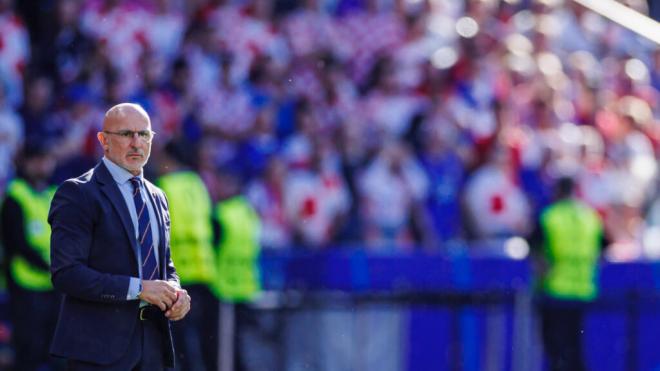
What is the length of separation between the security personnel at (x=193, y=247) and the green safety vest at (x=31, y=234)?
1016 mm

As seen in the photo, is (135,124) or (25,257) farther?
(25,257)

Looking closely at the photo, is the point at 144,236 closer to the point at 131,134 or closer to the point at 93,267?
the point at 93,267

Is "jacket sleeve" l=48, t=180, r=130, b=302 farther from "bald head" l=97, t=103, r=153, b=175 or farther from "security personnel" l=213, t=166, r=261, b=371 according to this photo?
"security personnel" l=213, t=166, r=261, b=371

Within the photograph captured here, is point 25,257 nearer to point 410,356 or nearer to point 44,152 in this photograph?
point 44,152

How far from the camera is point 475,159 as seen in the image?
47.9 feet

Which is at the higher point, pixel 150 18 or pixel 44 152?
pixel 150 18

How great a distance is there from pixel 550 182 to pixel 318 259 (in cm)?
369

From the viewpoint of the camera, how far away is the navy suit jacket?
6.20 meters

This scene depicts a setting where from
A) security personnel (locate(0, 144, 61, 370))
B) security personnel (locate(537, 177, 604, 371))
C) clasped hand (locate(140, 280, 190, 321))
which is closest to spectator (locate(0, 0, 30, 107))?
security personnel (locate(0, 144, 61, 370))

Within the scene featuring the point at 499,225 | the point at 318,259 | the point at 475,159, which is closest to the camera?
the point at 318,259

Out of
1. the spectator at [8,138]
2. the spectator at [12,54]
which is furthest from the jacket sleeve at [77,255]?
the spectator at [12,54]

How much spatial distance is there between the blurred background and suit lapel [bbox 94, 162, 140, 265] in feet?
17.5

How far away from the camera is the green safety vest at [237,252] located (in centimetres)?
1179

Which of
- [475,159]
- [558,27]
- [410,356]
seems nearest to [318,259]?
[410,356]
